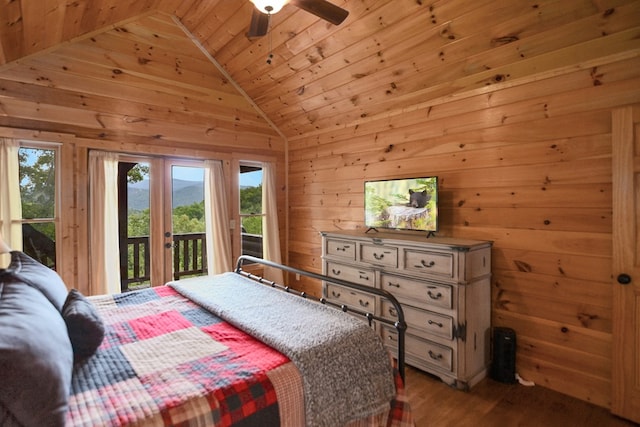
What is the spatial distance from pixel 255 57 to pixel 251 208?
1960 millimetres

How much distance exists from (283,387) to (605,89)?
2.69 meters

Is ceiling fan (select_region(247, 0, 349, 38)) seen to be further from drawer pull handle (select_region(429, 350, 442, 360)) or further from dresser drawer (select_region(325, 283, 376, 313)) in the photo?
drawer pull handle (select_region(429, 350, 442, 360))

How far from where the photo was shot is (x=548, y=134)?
96.0 inches

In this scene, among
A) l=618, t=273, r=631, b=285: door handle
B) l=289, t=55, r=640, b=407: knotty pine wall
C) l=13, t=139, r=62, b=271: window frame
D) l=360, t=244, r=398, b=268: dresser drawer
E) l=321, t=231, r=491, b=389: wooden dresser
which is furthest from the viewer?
l=13, t=139, r=62, b=271: window frame

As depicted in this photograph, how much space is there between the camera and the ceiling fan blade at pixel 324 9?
77.7 inches

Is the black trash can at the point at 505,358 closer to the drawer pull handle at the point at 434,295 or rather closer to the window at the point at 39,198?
the drawer pull handle at the point at 434,295

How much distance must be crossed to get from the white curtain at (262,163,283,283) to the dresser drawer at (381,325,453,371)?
7.28 ft

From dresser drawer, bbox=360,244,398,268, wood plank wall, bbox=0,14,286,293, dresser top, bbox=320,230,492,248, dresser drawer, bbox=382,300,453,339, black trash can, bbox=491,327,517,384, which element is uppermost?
wood plank wall, bbox=0,14,286,293

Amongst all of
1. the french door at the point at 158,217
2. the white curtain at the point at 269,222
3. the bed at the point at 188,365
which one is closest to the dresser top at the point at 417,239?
the bed at the point at 188,365

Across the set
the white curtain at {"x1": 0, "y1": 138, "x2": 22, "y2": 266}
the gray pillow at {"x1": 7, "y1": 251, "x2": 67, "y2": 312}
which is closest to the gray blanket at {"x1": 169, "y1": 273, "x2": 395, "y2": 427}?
the gray pillow at {"x1": 7, "y1": 251, "x2": 67, "y2": 312}

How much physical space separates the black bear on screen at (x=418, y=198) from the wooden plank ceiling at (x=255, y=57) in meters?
0.93

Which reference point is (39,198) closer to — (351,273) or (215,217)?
(215,217)

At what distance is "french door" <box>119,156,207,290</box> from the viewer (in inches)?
146

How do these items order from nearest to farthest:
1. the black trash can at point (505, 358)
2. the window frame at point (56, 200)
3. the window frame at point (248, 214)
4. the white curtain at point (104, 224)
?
the black trash can at point (505, 358)
the window frame at point (56, 200)
the white curtain at point (104, 224)
the window frame at point (248, 214)
